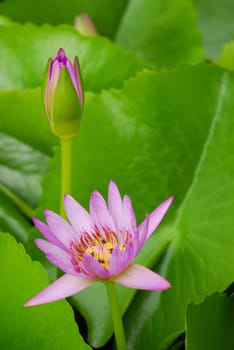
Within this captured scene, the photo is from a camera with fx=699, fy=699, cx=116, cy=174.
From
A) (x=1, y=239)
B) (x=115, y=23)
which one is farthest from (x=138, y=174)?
(x=115, y=23)

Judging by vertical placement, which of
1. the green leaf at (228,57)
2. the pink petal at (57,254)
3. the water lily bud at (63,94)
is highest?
the water lily bud at (63,94)

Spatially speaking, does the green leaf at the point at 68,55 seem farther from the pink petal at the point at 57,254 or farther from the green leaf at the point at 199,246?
the pink petal at the point at 57,254

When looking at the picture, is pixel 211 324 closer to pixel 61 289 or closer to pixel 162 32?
pixel 61 289

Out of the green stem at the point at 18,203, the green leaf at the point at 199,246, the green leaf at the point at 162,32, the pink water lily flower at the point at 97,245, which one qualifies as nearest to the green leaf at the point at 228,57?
the green leaf at the point at 162,32

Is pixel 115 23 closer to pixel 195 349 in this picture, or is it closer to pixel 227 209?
pixel 227 209

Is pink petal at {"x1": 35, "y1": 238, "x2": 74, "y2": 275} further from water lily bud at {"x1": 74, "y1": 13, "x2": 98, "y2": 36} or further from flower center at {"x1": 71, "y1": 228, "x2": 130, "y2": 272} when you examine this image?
water lily bud at {"x1": 74, "y1": 13, "x2": 98, "y2": 36}
